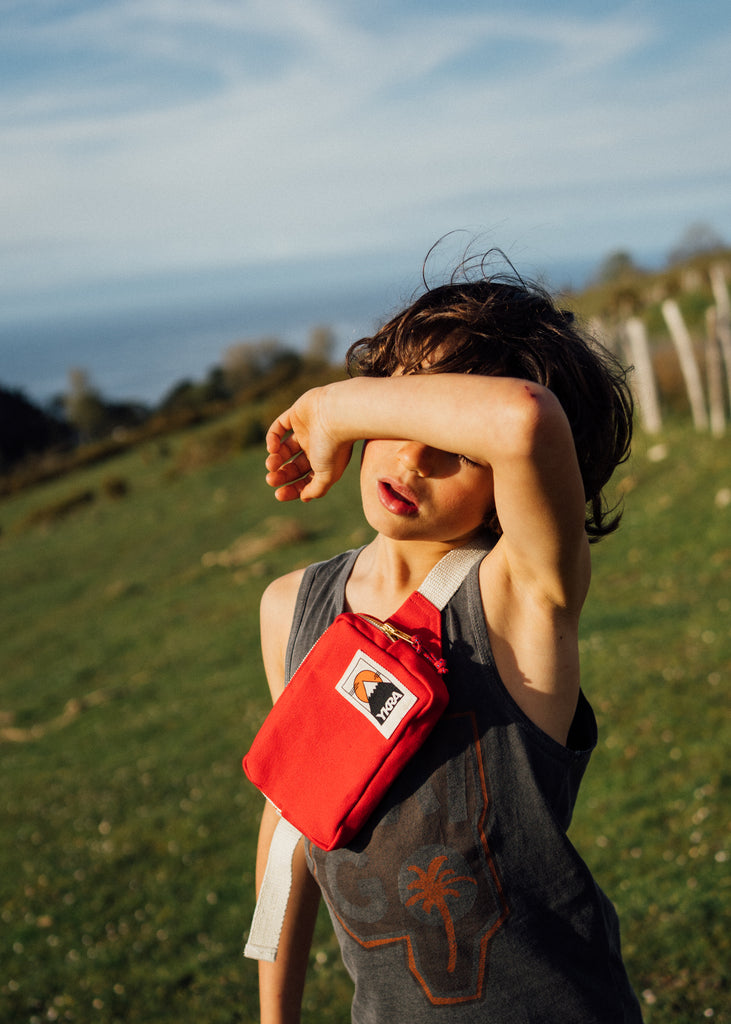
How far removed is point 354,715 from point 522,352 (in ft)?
2.62

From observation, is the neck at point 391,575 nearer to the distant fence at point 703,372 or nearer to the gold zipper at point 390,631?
the gold zipper at point 390,631

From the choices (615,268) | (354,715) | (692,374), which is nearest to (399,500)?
(354,715)

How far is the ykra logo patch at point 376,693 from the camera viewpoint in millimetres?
1624

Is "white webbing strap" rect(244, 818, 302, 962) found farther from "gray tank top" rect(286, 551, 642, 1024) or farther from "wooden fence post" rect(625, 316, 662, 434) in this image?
"wooden fence post" rect(625, 316, 662, 434)

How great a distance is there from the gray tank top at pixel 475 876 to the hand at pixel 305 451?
0.38 metres

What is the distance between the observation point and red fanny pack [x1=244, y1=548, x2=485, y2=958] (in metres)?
1.63

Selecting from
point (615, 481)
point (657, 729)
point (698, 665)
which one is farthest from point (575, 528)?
point (615, 481)

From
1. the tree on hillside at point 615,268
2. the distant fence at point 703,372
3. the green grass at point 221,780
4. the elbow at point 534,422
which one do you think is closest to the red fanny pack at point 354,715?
the elbow at point 534,422

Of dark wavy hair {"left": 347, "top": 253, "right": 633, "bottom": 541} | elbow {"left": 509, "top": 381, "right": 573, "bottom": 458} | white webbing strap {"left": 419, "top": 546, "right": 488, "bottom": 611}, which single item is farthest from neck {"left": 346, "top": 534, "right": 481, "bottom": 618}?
elbow {"left": 509, "top": 381, "right": 573, "bottom": 458}

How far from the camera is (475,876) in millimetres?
1663

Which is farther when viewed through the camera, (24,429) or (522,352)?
(24,429)

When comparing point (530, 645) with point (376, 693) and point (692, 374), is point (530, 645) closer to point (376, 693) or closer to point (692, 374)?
point (376, 693)

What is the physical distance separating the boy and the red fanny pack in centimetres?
6

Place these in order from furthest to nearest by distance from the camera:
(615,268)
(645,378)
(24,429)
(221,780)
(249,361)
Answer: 1. (24,429)
2. (249,361)
3. (615,268)
4. (645,378)
5. (221,780)
